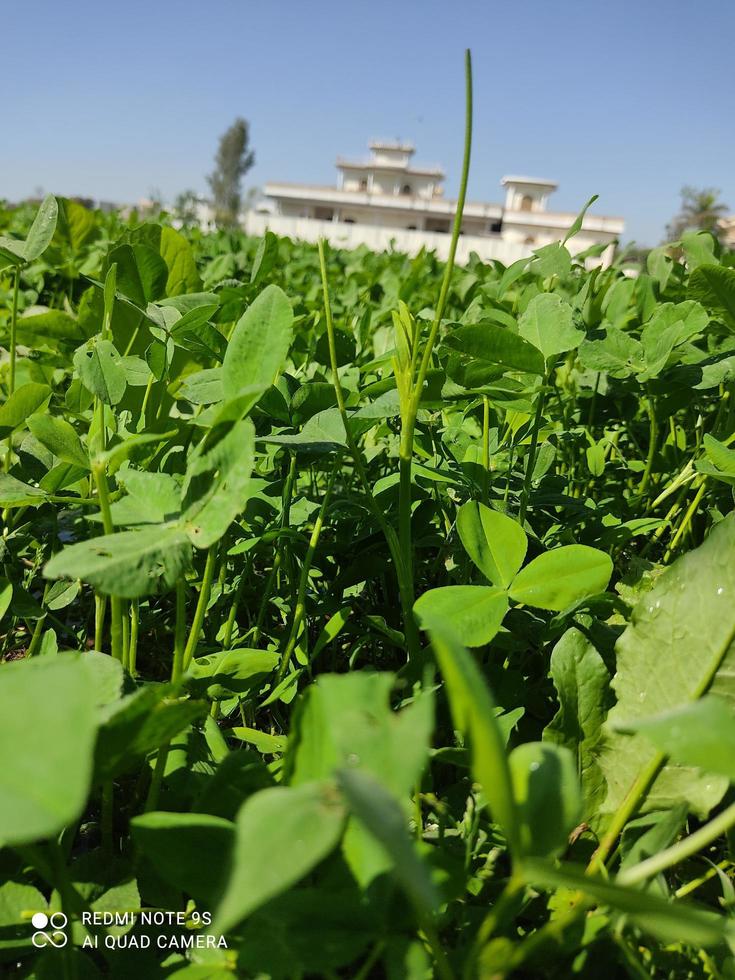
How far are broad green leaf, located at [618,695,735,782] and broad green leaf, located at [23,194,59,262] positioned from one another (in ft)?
2.70

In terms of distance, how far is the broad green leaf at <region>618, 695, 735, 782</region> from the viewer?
359 millimetres

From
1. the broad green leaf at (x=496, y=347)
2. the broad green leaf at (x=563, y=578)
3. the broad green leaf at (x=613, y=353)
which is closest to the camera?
the broad green leaf at (x=563, y=578)

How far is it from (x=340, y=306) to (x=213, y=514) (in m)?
1.89

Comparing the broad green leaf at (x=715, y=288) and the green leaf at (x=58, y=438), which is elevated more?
the broad green leaf at (x=715, y=288)

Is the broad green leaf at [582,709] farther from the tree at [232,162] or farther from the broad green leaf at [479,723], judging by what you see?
the tree at [232,162]

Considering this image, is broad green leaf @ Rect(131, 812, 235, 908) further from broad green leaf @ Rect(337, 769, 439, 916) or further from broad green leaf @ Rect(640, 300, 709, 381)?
broad green leaf @ Rect(640, 300, 709, 381)

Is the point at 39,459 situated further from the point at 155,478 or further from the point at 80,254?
the point at 80,254

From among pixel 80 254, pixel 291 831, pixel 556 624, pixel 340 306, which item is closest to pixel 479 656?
pixel 556 624

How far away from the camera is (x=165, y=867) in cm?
47

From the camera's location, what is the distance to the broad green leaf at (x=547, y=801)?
0.40 metres

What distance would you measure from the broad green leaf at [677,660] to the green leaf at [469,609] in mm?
103

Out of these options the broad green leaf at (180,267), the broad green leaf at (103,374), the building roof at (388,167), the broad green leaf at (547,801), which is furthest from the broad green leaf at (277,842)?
the building roof at (388,167)

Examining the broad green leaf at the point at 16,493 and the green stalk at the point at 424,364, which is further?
the broad green leaf at the point at 16,493

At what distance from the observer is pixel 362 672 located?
0.51 metres
